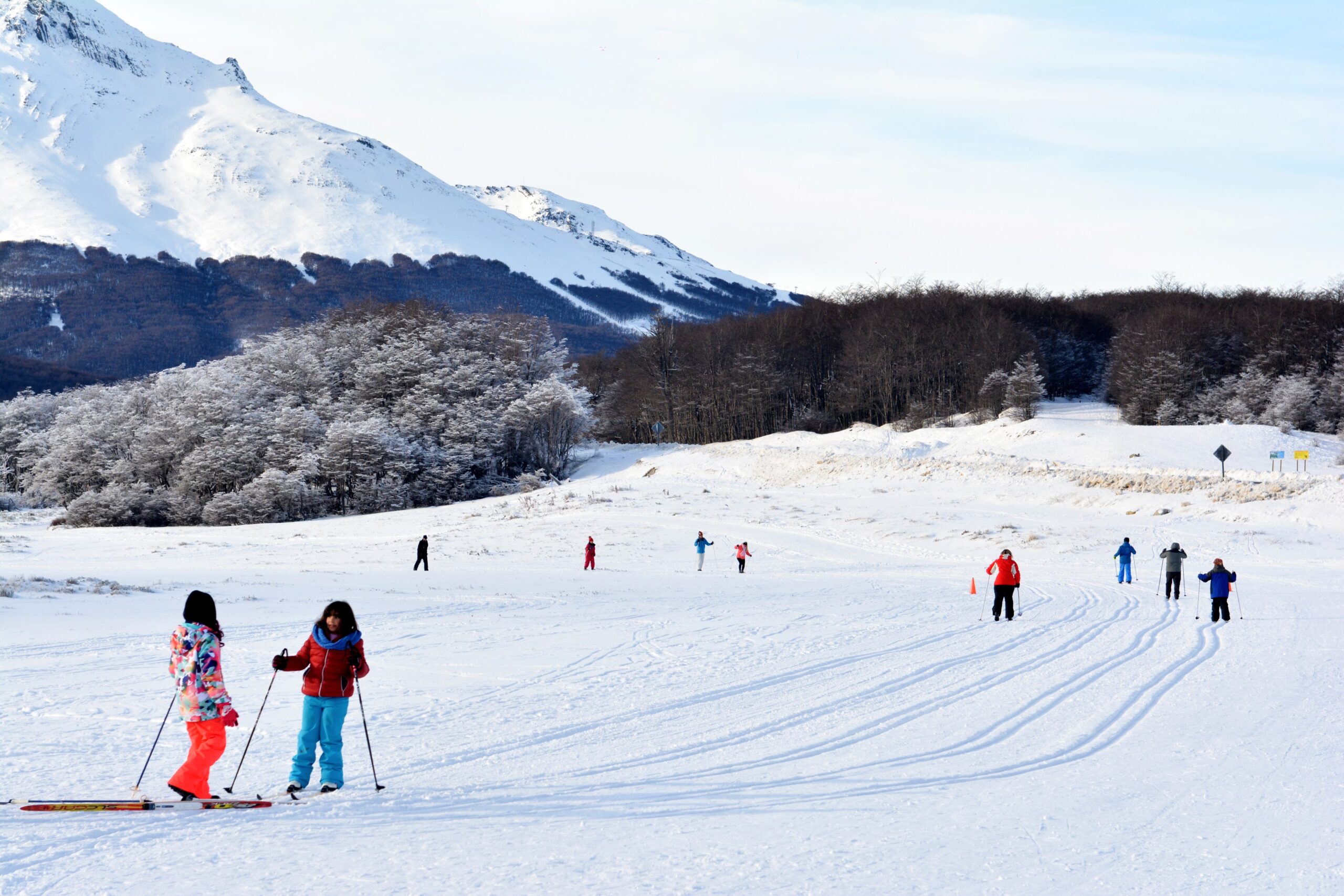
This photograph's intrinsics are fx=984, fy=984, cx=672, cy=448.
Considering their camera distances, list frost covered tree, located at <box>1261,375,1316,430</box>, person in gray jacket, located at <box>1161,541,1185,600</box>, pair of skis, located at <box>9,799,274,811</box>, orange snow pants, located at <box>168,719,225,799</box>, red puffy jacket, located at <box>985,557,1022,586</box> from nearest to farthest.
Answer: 1. pair of skis, located at <box>9,799,274,811</box>
2. orange snow pants, located at <box>168,719,225,799</box>
3. red puffy jacket, located at <box>985,557,1022,586</box>
4. person in gray jacket, located at <box>1161,541,1185,600</box>
5. frost covered tree, located at <box>1261,375,1316,430</box>

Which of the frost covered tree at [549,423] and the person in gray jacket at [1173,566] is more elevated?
the frost covered tree at [549,423]

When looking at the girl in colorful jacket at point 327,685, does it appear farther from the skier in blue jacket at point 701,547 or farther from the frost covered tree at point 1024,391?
the frost covered tree at point 1024,391

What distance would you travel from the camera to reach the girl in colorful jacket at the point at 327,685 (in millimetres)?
7449

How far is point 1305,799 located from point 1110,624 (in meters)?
10.3

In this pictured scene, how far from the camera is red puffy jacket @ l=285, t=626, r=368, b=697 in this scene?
294 inches

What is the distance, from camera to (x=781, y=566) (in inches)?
1268

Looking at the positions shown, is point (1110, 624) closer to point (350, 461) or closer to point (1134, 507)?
point (1134, 507)

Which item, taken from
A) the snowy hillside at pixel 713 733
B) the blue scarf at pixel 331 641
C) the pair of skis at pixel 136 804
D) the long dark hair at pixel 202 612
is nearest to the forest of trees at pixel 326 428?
the snowy hillside at pixel 713 733

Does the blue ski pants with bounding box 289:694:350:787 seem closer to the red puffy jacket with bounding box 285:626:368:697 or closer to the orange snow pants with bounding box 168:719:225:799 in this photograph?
the red puffy jacket with bounding box 285:626:368:697

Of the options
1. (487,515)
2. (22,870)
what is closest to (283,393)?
(487,515)

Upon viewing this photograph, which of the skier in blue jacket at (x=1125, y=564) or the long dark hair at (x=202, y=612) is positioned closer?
the long dark hair at (x=202, y=612)

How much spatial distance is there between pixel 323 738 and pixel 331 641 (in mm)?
749

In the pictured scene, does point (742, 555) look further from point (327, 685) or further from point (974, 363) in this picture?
point (974, 363)

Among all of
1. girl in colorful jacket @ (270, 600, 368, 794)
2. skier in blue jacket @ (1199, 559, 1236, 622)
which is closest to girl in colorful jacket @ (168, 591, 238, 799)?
girl in colorful jacket @ (270, 600, 368, 794)
